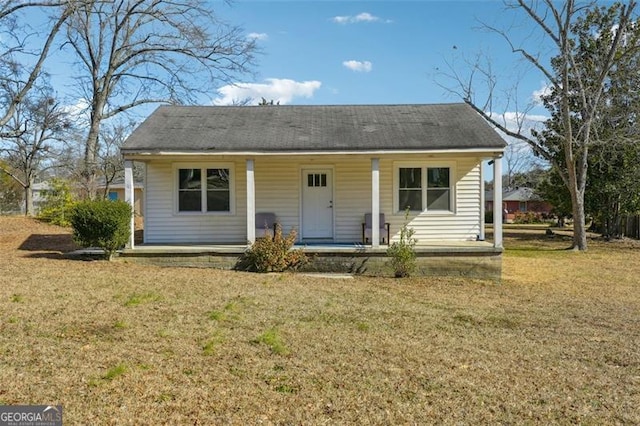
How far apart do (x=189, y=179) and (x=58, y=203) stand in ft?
34.8

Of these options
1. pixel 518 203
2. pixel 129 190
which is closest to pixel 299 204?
pixel 129 190

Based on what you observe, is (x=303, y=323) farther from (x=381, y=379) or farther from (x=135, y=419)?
(x=135, y=419)

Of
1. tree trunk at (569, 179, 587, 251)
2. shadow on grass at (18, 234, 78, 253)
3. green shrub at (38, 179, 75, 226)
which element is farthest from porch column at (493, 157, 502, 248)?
green shrub at (38, 179, 75, 226)

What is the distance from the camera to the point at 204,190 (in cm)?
1241

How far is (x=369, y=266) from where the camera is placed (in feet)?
34.9

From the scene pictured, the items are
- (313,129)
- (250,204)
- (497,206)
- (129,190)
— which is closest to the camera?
(497,206)

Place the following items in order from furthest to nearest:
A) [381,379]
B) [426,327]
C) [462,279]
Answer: [462,279]
[426,327]
[381,379]

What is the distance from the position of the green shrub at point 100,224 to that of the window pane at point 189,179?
199 cm

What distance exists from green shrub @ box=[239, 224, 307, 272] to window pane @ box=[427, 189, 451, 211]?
3.93 m

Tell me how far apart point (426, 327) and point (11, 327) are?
16.7 ft

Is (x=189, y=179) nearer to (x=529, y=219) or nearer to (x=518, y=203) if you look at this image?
(x=529, y=219)

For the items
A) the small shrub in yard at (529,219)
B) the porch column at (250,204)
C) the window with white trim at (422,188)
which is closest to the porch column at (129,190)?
the porch column at (250,204)

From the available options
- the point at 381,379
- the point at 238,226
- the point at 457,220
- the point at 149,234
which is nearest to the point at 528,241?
the point at 457,220

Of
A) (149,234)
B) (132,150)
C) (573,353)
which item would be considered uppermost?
(132,150)
